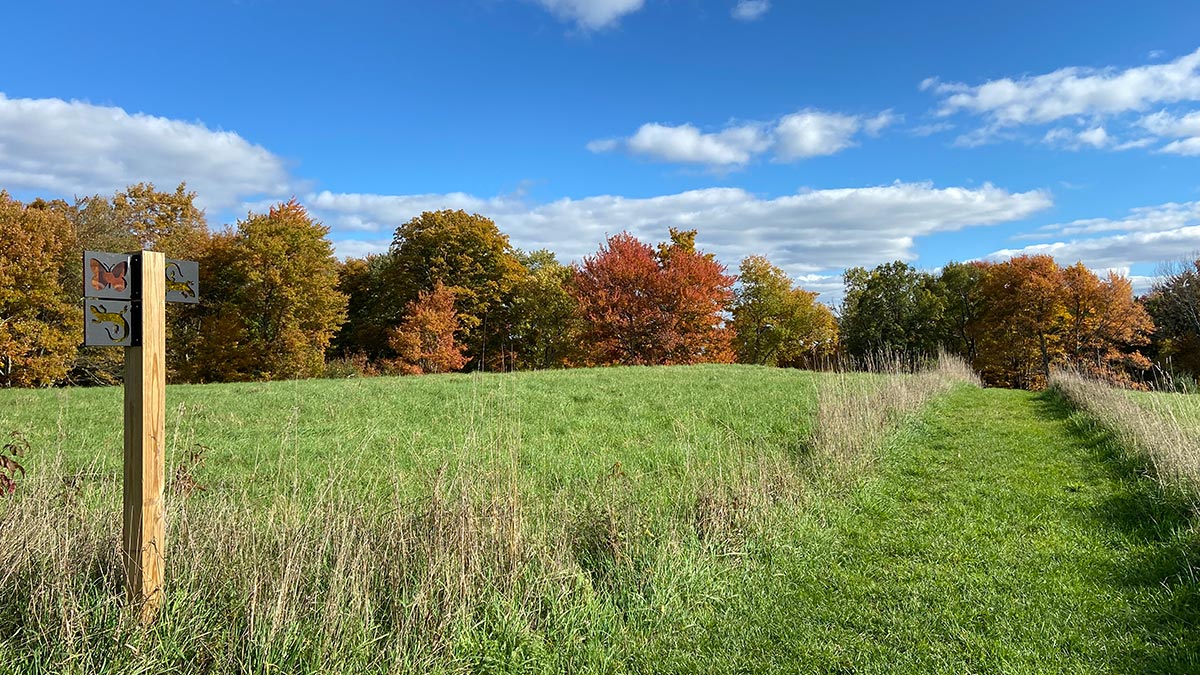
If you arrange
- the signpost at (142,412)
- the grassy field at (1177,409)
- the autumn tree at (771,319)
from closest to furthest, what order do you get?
the signpost at (142,412)
the grassy field at (1177,409)
the autumn tree at (771,319)

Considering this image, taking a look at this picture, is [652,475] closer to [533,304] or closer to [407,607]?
[407,607]

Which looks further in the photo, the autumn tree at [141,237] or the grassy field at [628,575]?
the autumn tree at [141,237]

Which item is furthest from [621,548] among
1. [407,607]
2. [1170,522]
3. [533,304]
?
[533,304]

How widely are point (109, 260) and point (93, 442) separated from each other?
23.4 feet

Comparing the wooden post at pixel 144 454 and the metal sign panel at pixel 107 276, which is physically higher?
the metal sign panel at pixel 107 276

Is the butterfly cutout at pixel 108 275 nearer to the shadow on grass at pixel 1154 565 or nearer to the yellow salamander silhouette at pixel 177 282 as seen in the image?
the yellow salamander silhouette at pixel 177 282

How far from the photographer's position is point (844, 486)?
633 cm

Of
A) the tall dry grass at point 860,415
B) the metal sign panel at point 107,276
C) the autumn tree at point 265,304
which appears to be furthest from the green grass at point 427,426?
the autumn tree at point 265,304

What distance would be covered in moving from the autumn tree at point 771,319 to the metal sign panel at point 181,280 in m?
36.9

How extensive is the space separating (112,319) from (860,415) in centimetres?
814

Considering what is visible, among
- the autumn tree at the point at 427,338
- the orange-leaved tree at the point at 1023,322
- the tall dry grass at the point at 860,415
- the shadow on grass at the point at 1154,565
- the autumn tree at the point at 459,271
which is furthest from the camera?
the autumn tree at the point at 459,271

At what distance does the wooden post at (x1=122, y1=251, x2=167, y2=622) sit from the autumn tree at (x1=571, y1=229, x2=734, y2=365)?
2354 centimetres

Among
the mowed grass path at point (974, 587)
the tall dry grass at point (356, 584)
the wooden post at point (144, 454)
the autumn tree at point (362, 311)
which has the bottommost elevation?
the mowed grass path at point (974, 587)

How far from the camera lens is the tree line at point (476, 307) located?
66.6 ft
